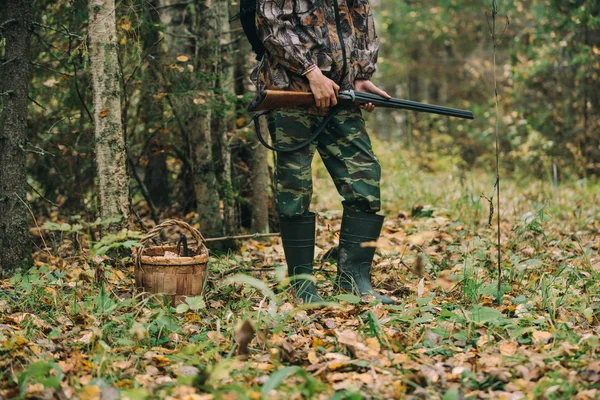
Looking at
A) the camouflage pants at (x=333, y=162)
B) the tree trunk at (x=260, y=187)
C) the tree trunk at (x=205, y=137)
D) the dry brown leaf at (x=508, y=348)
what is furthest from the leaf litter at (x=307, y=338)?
the tree trunk at (x=260, y=187)

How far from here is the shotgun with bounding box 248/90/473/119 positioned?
3232 mm

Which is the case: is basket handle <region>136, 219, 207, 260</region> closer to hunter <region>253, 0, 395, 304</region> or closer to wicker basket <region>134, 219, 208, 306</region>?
wicker basket <region>134, 219, 208, 306</region>

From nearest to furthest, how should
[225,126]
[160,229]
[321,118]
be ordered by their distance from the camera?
[160,229] < [321,118] < [225,126]

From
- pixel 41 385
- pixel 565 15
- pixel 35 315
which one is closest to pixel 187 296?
pixel 35 315

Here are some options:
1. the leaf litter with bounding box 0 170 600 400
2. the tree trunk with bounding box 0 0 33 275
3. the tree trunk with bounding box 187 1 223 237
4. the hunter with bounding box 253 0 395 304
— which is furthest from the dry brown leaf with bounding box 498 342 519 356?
the tree trunk with bounding box 0 0 33 275

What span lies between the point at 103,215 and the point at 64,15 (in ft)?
6.51

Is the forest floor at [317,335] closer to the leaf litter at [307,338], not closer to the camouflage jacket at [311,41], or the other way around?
the leaf litter at [307,338]

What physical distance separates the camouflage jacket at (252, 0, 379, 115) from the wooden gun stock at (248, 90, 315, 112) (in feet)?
0.32

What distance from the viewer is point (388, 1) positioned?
1652cm

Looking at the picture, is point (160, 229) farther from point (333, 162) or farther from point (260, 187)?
point (260, 187)

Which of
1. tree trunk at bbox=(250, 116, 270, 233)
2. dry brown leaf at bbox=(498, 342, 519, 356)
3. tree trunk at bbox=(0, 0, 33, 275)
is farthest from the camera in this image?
tree trunk at bbox=(250, 116, 270, 233)

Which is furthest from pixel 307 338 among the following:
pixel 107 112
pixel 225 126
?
pixel 225 126

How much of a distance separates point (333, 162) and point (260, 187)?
170cm

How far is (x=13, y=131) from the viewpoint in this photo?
381 cm
